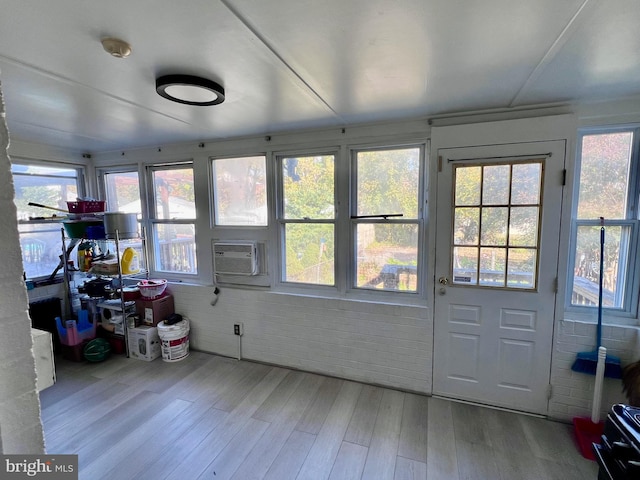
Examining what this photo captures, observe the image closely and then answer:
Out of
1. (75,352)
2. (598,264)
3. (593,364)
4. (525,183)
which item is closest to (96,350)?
(75,352)

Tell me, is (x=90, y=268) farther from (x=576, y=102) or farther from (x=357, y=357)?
(x=576, y=102)

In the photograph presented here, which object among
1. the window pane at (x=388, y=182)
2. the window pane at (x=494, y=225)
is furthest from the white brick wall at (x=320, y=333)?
the window pane at (x=388, y=182)

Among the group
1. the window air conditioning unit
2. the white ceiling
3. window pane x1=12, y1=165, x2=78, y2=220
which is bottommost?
the window air conditioning unit

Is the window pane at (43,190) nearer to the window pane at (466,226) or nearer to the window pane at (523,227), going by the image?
the window pane at (466,226)

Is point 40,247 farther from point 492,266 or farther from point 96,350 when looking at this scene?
point 492,266

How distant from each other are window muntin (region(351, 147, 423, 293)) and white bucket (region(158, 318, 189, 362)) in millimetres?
1999

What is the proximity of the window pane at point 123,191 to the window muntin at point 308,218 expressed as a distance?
6.60 ft

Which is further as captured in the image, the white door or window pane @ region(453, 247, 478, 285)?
window pane @ region(453, 247, 478, 285)

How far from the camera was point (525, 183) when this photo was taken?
6.99 ft

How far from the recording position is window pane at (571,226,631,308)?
2.07 metres

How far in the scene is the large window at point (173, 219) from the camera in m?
3.36

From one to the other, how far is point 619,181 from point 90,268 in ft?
16.3

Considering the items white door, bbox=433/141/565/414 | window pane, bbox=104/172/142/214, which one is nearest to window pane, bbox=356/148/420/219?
white door, bbox=433/141/565/414

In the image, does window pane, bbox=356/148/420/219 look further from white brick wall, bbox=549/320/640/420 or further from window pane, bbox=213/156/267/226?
white brick wall, bbox=549/320/640/420
